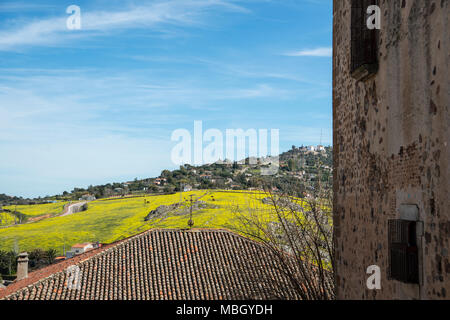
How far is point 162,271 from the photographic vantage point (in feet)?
68.2

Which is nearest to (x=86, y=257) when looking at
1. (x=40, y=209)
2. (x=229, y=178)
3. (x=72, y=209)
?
(x=229, y=178)

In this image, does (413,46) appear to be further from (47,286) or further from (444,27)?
(47,286)

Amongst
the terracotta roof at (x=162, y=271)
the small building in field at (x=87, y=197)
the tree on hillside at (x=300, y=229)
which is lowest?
the small building in field at (x=87, y=197)

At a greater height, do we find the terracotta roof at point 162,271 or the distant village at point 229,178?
the distant village at point 229,178

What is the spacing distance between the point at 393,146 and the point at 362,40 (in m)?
1.53

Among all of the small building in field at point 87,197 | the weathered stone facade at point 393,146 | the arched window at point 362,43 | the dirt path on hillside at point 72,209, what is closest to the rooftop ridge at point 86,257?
the weathered stone facade at point 393,146

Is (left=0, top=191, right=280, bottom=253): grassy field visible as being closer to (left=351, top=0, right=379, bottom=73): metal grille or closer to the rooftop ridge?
the rooftop ridge

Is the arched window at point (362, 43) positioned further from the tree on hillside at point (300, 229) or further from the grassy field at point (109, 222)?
the grassy field at point (109, 222)

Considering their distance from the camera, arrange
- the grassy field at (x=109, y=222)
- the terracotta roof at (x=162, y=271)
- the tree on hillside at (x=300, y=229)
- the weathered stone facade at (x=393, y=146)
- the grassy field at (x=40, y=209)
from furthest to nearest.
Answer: the grassy field at (x=40, y=209) → the grassy field at (x=109, y=222) → the terracotta roof at (x=162, y=271) → the tree on hillside at (x=300, y=229) → the weathered stone facade at (x=393, y=146)

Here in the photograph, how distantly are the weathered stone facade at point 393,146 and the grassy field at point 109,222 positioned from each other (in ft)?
147

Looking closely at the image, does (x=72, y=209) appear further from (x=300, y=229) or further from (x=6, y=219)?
(x=300, y=229)

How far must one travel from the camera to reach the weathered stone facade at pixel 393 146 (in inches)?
142

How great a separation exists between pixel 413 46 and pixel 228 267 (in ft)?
59.2

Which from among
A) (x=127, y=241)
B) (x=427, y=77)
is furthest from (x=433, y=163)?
(x=127, y=241)
